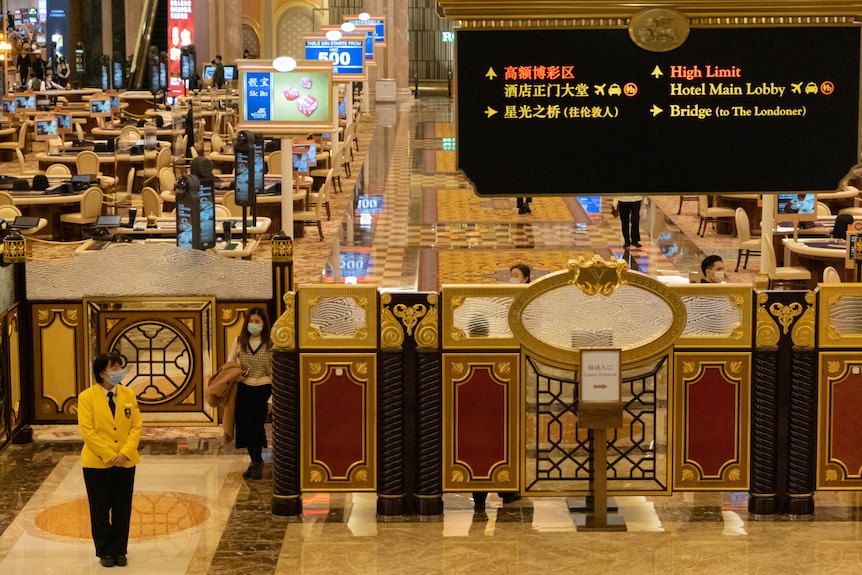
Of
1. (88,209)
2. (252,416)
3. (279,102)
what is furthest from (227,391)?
(88,209)

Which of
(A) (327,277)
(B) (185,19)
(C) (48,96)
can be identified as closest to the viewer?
(A) (327,277)

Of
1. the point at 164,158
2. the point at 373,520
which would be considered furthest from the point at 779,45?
the point at 164,158

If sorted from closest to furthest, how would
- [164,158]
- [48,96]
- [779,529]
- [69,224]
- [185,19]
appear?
[779,529], [69,224], [164,158], [48,96], [185,19]

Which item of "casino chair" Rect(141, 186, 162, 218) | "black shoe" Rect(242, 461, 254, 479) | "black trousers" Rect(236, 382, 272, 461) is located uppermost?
"casino chair" Rect(141, 186, 162, 218)

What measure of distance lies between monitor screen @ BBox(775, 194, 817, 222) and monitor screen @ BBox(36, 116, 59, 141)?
1556 cm

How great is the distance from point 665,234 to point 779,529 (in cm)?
1119

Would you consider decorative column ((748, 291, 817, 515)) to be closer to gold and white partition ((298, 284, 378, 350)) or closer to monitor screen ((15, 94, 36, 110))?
gold and white partition ((298, 284, 378, 350))

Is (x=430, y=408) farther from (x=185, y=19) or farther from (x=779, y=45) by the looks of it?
(x=185, y=19)

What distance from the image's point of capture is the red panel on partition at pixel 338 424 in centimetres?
748

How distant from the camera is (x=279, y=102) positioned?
39.8 feet

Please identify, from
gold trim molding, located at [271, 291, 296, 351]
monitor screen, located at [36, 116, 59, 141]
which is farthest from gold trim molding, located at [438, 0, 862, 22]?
monitor screen, located at [36, 116, 59, 141]

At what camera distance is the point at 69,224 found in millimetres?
17703

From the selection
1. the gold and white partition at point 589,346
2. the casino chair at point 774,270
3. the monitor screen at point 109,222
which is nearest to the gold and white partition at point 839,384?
the gold and white partition at point 589,346

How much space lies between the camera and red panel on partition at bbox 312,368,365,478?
7484 millimetres
